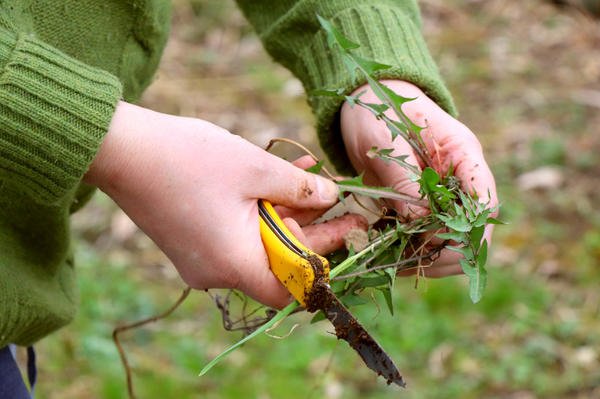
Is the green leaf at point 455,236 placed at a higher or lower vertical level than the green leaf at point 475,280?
higher

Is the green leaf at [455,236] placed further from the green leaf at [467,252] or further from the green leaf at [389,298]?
the green leaf at [389,298]

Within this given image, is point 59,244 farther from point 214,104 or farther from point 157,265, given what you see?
point 214,104

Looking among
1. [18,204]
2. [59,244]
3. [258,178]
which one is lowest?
[59,244]

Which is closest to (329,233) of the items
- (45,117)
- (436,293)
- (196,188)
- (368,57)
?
(196,188)

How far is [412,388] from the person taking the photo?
2.81m

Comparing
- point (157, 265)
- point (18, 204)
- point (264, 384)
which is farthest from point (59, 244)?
point (157, 265)

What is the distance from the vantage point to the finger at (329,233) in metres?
1.38

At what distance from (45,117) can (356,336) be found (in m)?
0.53

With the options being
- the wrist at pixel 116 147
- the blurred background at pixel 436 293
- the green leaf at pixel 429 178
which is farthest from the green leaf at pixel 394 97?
the blurred background at pixel 436 293

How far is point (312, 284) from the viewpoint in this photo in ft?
4.04

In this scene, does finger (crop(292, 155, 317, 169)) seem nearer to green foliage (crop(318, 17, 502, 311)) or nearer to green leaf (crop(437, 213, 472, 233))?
green foliage (crop(318, 17, 502, 311))

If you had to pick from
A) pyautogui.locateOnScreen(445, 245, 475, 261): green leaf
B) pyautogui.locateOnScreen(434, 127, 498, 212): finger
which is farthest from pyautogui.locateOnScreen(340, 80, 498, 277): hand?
pyautogui.locateOnScreen(445, 245, 475, 261): green leaf

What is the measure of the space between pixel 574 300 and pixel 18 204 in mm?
2375

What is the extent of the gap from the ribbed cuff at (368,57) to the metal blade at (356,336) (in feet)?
1.40
